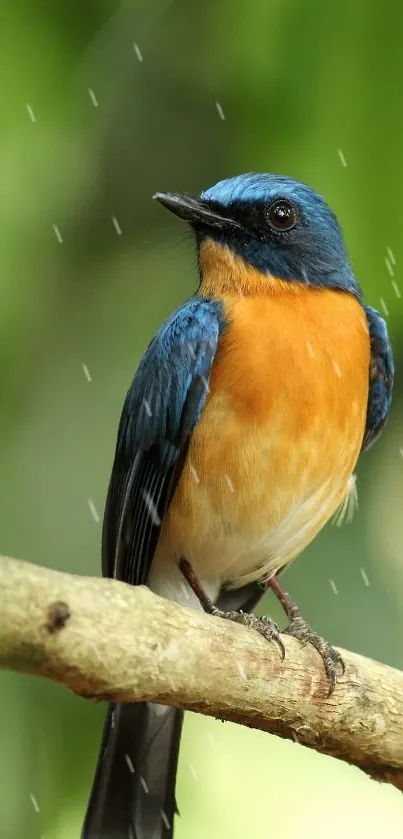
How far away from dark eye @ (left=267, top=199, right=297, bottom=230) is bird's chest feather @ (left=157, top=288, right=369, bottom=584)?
285 mm

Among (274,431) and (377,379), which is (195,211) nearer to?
(274,431)

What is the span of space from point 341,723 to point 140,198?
6.59 feet

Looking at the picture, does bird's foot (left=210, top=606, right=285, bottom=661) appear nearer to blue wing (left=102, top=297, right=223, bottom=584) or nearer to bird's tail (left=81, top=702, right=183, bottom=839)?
blue wing (left=102, top=297, right=223, bottom=584)

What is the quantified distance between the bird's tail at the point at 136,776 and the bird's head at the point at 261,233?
1630 millimetres

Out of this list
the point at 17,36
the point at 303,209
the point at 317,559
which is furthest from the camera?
the point at 303,209

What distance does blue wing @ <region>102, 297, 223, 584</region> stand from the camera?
14.0 ft

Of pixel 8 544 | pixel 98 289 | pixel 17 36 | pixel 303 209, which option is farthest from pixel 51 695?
pixel 303 209

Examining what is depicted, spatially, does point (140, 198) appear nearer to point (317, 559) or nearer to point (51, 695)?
point (317, 559)

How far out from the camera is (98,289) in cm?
405

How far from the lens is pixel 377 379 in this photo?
185 inches

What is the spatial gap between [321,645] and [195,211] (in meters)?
1.60

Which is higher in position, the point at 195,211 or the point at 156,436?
the point at 195,211

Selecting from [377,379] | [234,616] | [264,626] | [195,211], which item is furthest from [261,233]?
[264,626]

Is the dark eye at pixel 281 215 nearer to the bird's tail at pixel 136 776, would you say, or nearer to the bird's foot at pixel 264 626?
the bird's foot at pixel 264 626
